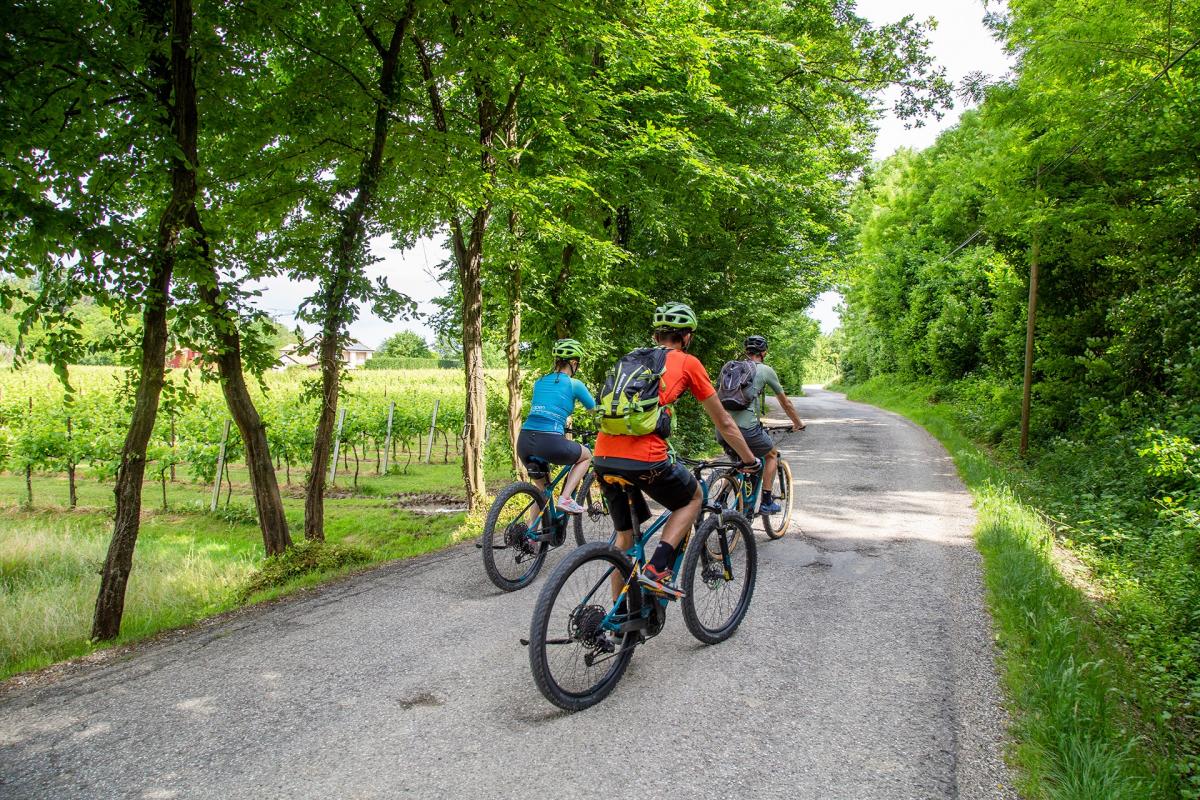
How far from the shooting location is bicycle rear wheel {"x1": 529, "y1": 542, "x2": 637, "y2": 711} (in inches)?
140

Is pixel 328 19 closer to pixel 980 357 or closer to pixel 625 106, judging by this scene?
pixel 625 106

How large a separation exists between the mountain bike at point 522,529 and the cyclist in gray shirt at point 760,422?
69.6 inches

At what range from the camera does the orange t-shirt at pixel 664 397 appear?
13.2ft

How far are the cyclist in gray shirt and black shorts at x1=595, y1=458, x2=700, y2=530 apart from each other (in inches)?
104

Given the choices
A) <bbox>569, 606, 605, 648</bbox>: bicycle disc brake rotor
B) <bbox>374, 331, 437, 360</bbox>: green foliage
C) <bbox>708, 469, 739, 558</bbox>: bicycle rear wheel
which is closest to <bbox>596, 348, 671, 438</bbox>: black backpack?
<bbox>569, 606, 605, 648</bbox>: bicycle disc brake rotor

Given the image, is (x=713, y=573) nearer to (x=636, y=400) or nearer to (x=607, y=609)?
(x=607, y=609)

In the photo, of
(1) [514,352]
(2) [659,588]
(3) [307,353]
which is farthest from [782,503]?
(3) [307,353]

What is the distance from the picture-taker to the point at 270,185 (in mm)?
7570

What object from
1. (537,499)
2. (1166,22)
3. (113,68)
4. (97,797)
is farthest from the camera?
(1166,22)

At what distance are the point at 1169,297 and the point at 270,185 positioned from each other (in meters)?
11.8

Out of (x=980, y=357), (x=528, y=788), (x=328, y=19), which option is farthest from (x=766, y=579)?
(x=980, y=357)

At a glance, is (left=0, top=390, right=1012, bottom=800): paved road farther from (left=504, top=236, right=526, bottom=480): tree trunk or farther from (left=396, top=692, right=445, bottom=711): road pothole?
(left=504, top=236, right=526, bottom=480): tree trunk

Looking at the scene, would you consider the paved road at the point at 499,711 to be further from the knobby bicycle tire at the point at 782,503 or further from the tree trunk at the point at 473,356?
the tree trunk at the point at 473,356

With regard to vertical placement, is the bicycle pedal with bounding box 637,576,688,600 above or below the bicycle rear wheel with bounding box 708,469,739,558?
below
